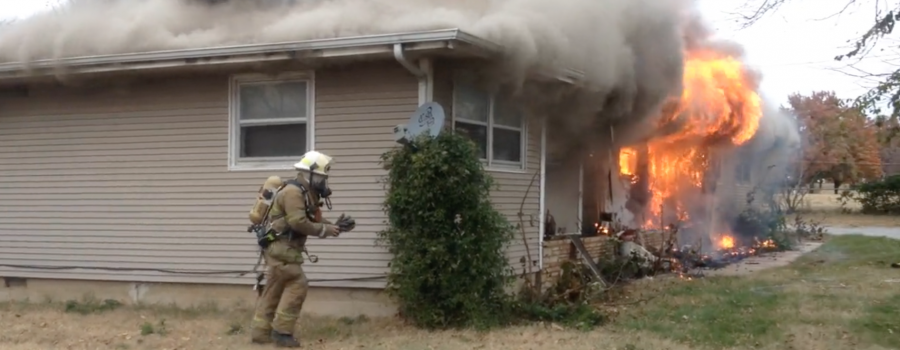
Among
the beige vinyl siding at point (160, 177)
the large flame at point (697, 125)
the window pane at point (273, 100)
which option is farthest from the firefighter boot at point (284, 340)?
the large flame at point (697, 125)

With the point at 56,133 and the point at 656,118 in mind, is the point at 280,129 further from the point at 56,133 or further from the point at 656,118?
the point at 656,118

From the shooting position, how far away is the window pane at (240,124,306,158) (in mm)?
9133

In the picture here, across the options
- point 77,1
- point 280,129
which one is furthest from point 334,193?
point 77,1

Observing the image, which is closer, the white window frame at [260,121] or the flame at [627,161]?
the white window frame at [260,121]

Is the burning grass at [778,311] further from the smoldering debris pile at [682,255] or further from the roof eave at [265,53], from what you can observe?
the roof eave at [265,53]

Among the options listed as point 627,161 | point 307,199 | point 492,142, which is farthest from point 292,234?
point 627,161

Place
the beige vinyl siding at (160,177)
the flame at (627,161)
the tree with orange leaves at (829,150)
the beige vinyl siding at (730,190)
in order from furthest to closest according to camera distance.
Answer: the tree with orange leaves at (829,150)
the beige vinyl siding at (730,190)
the flame at (627,161)
the beige vinyl siding at (160,177)

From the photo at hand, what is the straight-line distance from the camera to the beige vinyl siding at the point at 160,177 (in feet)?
28.8

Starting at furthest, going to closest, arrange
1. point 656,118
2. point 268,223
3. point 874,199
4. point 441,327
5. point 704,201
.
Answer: point 874,199, point 704,201, point 656,118, point 441,327, point 268,223

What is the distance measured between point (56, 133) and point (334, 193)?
3.83m

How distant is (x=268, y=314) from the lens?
7590 mm

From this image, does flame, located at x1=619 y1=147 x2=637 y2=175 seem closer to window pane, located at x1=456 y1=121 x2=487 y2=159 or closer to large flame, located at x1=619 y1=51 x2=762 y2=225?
large flame, located at x1=619 y1=51 x2=762 y2=225

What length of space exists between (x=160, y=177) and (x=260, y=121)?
145 cm

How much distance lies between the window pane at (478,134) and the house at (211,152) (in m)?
0.02
